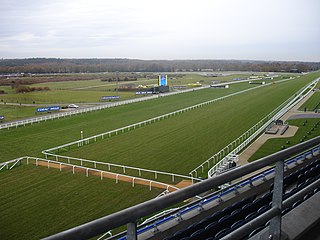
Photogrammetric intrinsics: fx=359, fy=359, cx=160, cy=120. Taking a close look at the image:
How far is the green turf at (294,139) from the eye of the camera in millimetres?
13991

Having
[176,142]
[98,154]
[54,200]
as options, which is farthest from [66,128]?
[54,200]

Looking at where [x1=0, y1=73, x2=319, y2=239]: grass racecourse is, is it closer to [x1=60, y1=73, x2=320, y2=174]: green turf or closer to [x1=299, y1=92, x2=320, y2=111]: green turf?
[x1=60, y1=73, x2=320, y2=174]: green turf

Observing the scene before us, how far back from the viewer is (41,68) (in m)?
65.1

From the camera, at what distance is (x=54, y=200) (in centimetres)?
955

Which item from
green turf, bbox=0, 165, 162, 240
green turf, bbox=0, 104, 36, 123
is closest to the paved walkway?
green turf, bbox=0, 165, 162, 240

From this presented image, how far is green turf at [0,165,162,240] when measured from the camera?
8016 millimetres

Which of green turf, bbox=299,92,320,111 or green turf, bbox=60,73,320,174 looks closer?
green turf, bbox=60,73,320,174

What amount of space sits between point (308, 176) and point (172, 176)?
809 centimetres

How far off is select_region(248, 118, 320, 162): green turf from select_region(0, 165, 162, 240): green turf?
17.4 feet

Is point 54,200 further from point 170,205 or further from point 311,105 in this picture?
point 311,105

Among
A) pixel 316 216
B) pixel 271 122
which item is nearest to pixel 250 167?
pixel 316 216

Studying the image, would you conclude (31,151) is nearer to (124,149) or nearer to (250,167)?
(124,149)

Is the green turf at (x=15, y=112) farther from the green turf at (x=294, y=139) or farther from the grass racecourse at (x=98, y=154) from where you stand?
the green turf at (x=294, y=139)

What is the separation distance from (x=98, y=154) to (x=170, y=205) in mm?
13712
